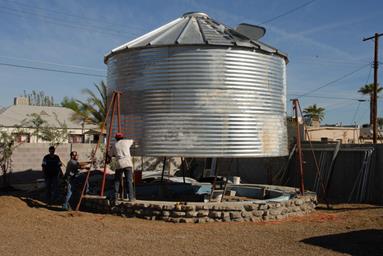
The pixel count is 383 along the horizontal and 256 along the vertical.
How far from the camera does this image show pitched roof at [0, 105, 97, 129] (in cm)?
3700

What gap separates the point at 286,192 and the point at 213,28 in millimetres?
5491

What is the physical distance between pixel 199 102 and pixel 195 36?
6.23 feet

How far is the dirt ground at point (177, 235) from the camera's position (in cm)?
777

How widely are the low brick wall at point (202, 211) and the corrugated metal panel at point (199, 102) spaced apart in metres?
1.32

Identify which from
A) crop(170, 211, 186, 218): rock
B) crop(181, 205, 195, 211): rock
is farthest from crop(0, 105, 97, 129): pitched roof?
crop(181, 205, 195, 211): rock

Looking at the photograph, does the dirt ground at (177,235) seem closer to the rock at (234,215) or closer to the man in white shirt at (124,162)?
the rock at (234,215)

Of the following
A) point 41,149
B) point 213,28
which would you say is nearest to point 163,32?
point 213,28

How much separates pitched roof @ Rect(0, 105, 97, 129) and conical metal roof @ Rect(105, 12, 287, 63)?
24.9m

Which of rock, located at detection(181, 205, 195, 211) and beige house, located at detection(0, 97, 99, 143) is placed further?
beige house, located at detection(0, 97, 99, 143)

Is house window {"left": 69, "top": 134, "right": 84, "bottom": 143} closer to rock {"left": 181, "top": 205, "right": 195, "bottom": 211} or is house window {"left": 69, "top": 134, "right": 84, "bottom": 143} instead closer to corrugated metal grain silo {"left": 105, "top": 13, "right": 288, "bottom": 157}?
corrugated metal grain silo {"left": 105, "top": 13, "right": 288, "bottom": 157}

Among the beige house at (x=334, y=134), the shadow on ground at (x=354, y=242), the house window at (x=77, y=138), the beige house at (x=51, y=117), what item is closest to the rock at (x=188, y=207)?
the shadow on ground at (x=354, y=242)

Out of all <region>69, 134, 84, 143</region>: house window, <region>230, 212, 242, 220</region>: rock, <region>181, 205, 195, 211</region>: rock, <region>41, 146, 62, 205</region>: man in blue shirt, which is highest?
<region>69, 134, 84, 143</region>: house window

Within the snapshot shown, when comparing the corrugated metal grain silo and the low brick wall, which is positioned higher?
the corrugated metal grain silo

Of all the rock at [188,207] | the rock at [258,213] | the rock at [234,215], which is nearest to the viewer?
the rock at [188,207]
